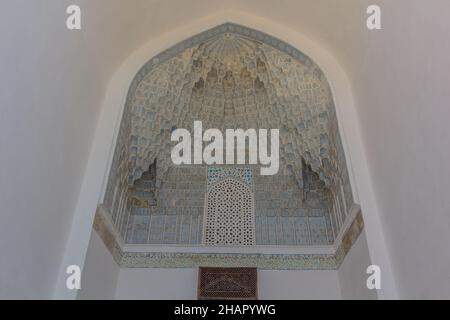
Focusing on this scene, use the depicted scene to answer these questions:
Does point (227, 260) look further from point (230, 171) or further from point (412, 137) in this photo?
point (412, 137)

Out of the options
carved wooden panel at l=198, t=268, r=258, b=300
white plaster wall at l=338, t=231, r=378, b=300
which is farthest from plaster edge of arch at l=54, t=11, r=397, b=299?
carved wooden panel at l=198, t=268, r=258, b=300

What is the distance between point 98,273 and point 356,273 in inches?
76.2

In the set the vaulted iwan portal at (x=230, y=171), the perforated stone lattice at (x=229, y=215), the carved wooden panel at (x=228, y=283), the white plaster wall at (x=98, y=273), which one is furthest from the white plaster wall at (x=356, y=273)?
the white plaster wall at (x=98, y=273)

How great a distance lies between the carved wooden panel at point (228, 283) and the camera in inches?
142

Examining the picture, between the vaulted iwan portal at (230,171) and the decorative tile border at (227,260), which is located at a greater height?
the vaulted iwan portal at (230,171)

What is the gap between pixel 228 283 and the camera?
3695mm

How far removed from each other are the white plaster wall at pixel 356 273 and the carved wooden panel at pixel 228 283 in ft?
2.55

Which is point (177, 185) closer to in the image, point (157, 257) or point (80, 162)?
point (157, 257)

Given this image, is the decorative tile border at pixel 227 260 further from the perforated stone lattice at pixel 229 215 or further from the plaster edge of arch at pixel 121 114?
the plaster edge of arch at pixel 121 114

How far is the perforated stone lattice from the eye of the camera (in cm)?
399

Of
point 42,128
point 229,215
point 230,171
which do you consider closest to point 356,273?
point 229,215
